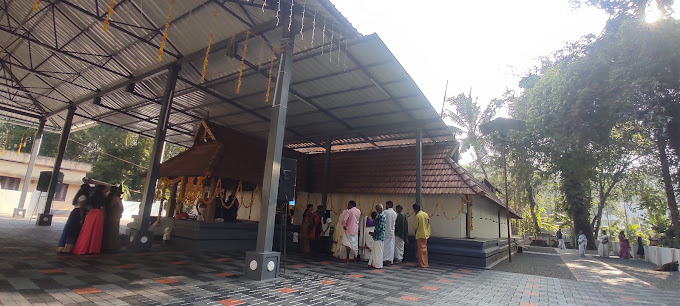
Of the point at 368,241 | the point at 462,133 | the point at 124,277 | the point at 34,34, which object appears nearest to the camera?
the point at 124,277

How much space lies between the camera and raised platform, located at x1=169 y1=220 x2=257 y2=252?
27.7 feet

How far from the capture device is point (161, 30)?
7.52m

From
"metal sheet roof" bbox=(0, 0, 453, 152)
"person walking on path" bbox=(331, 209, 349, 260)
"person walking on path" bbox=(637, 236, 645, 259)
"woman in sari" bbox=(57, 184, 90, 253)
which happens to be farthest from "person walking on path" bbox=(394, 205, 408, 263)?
"person walking on path" bbox=(637, 236, 645, 259)

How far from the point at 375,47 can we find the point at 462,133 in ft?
63.5

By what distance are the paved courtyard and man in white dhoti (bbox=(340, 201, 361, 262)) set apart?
67 centimetres

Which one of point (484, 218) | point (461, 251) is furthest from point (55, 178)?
point (484, 218)

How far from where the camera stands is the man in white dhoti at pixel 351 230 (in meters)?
7.83

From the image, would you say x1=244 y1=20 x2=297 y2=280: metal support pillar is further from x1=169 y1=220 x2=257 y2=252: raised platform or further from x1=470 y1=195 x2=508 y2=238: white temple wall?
x1=470 y1=195 x2=508 y2=238: white temple wall

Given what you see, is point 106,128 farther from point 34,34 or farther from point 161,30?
point 161,30

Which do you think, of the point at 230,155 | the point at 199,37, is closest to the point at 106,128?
the point at 230,155

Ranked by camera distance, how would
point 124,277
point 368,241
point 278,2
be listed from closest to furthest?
point 124,277 → point 278,2 → point 368,241

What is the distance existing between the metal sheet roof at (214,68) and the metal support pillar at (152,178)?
56 centimetres

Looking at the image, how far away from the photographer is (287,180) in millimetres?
5750

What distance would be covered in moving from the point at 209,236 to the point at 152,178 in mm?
2181
